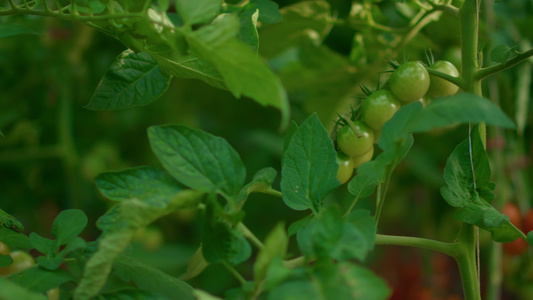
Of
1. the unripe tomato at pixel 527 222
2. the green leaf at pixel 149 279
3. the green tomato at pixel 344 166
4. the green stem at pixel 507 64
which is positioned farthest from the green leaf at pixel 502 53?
the unripe tomato at pixel 527 222

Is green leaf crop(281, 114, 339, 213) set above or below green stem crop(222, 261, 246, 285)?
above

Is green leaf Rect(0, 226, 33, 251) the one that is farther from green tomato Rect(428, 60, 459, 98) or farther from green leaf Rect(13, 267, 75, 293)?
green tomato Rect(428, 60, 459, 98)

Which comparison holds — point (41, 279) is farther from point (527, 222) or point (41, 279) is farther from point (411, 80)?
point (527, 222)

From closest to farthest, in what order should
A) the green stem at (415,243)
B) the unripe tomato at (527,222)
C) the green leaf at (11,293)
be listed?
1. the green leaf at (11,293)
2. the green stem at (415,243)
3. the unripe tomato at (527,222)

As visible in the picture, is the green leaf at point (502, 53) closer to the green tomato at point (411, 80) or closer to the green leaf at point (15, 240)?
the green tomato at point (411, 80)

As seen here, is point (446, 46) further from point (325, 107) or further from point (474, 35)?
point (474, 35)

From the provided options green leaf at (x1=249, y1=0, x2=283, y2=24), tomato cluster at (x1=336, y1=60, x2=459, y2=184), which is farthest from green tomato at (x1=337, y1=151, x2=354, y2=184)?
green leaf at (x1=249, y1=0, x2=283, y2=24)
